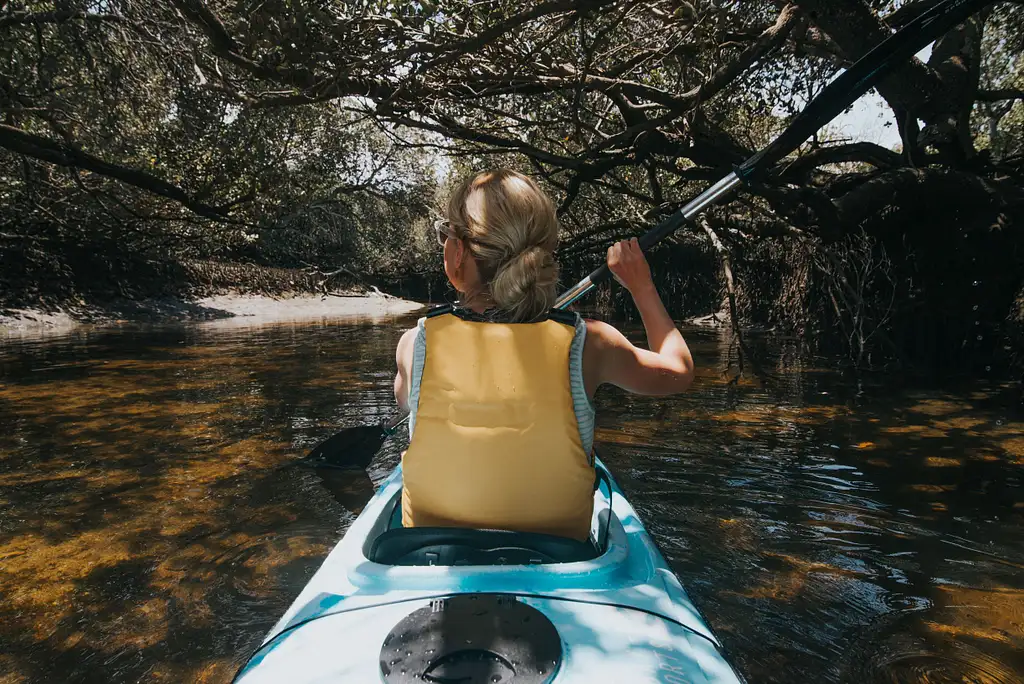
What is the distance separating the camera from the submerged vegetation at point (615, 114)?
6.07 metres

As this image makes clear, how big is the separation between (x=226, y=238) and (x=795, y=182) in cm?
1761

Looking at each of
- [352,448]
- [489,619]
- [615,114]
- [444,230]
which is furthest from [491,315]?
[615,114]

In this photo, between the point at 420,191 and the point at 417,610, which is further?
the point at 420,191

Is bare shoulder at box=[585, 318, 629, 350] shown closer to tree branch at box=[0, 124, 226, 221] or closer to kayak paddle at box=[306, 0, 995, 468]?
kayak paddle at box=[306, 0, 995, 468]

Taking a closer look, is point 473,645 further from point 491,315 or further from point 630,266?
point 630,266

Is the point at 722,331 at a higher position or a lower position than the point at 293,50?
lower

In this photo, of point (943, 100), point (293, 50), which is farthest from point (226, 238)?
point (943, 100)

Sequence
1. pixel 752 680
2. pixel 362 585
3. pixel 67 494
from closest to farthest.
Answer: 1. pixel 362 585
2. pixel 752 680
3. pixel 67 494

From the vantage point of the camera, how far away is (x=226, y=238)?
21.5 metres

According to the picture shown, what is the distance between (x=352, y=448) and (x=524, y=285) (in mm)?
3744

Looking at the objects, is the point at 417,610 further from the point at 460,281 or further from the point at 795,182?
the point at 795,182

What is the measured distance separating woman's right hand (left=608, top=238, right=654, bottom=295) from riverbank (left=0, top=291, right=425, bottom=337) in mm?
17509

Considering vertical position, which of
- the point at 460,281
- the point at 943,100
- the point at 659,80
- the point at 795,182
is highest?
the point at 659,80

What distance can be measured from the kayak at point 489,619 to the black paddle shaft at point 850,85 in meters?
1.02
